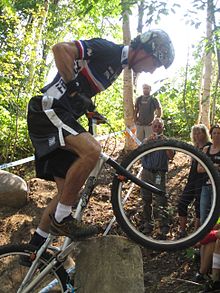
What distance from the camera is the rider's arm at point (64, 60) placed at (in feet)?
9.18

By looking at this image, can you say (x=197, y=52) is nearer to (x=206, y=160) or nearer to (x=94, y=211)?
(x=94, y=211)

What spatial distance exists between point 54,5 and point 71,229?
47.5 feet

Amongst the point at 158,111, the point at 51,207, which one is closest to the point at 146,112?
the point at 158,111

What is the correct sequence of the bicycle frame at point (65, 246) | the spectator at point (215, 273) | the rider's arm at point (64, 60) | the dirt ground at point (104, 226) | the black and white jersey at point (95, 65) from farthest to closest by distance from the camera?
1. the dirt ground at point (104, 226)
2. the spectator at point (215, 273)
3. the bicycle frame at point (65, 246)
4. the black and white jersey at point (95, 65)
5. the rider's arm at point (64, 60)

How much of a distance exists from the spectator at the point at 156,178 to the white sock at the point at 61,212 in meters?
0.81

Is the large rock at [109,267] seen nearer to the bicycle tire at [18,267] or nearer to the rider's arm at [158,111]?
the bicycle tire at [18,267]

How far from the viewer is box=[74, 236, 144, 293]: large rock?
3131mm

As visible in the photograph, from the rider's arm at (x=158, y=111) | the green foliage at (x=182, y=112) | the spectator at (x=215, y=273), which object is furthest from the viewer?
the green foliage at (x=182, y=112)

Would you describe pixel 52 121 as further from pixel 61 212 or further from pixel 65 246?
pixel 65 246

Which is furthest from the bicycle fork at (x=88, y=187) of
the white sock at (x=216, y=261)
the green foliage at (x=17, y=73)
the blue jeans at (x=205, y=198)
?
the green foliage at (x=17, y=73)

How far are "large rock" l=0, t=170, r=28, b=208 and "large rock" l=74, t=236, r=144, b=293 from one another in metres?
3.98

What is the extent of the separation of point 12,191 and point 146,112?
325 cm

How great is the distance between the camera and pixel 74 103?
302cm

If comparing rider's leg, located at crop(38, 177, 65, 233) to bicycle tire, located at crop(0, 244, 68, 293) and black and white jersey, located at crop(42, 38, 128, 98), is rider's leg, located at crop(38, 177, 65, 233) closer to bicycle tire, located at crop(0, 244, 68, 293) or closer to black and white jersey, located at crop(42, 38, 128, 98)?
bicycle tire, located at crop(0, 244, 68, 293)
